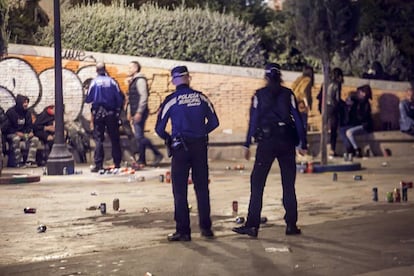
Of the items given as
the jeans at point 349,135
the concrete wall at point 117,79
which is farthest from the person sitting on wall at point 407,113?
the concrete wall at point 117,79

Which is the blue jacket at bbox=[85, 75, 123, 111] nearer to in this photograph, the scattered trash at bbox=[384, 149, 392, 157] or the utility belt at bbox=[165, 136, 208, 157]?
the scattered trash at bbox=[384, 149, 392, 157]

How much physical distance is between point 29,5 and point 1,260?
1607cm

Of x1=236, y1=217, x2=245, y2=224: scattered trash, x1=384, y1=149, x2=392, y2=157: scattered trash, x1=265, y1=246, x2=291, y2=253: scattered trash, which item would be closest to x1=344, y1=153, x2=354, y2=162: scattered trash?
x1=384, y1=149, x2=392, y2=157: scattered trash

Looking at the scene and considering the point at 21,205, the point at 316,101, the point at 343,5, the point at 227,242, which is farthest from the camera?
the point at 316,101

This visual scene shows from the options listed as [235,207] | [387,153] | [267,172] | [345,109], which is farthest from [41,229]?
[387,153]

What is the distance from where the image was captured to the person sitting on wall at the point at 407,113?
23266 mm

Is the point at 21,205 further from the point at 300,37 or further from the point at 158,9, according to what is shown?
the point at 158,9

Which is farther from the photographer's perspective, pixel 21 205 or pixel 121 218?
pixel 21 205

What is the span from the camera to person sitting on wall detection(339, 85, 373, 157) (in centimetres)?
2270

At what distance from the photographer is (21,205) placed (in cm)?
1406

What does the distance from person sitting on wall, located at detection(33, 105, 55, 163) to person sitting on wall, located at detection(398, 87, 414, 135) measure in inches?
333

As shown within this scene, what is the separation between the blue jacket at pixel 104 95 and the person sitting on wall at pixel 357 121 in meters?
6.25

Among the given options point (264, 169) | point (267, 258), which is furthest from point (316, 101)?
point (267, 258)

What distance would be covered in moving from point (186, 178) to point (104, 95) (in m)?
8.90
